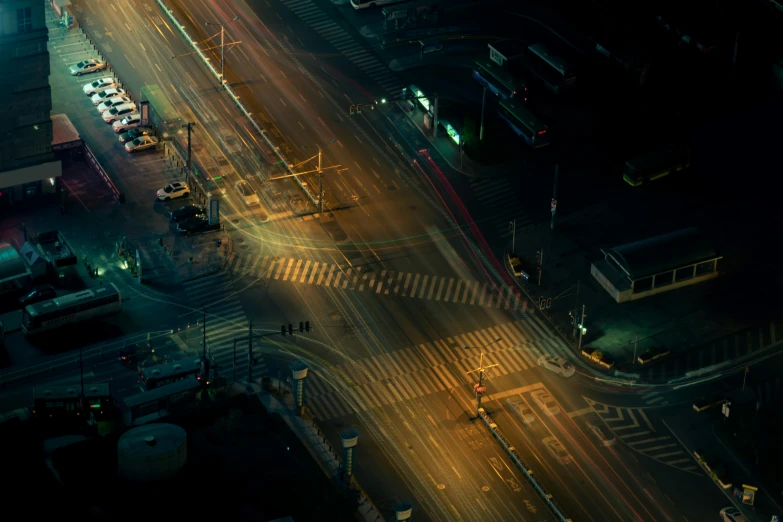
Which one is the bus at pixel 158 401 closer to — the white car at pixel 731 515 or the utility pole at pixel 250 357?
the utility pole at pixel 250 357

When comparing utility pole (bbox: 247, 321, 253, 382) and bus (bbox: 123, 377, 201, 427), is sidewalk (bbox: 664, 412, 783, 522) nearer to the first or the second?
utility pole (bbox: 247, 321, 253, 382)

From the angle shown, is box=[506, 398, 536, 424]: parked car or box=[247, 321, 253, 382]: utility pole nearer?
box=[506, 398, 536, 424]: parked car

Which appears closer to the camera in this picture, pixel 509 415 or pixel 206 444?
pixel 206 444

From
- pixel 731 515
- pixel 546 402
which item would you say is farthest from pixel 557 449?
pixel 731 515

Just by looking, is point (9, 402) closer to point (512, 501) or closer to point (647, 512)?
point (512, 501)

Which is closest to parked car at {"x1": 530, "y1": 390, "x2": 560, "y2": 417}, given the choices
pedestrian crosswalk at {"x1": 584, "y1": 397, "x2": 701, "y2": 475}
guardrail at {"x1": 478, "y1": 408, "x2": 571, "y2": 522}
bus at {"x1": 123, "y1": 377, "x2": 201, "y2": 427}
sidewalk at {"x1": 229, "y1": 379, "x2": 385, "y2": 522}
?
pedestrian crosswalk at {"x1": 584, "y1": 397, "x2": 701, "y2": 475}

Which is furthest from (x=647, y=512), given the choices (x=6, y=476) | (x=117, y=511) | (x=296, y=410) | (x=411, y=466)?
(x=6, y=476)

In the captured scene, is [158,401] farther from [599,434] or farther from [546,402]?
[599,434]
